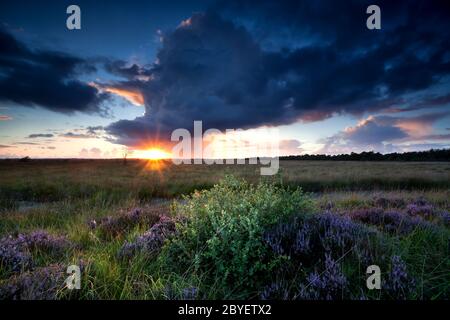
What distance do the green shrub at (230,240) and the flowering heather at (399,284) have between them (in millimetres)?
1164

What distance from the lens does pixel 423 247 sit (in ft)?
12.5

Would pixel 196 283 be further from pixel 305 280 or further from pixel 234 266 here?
pixel 305 280

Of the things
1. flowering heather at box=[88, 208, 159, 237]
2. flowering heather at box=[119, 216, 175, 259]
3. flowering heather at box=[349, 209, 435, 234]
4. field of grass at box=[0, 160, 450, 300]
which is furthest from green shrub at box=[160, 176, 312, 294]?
flowering heather at box=[349, 209, 435, 234]

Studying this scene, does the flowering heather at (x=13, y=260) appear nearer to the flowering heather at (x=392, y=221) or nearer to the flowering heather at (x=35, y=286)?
the flowering heather at (x=35, y=286)

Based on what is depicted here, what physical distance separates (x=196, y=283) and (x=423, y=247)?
10.9 ft

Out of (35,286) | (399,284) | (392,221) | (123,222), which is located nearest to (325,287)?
(399,284)

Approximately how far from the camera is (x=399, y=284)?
103 inches

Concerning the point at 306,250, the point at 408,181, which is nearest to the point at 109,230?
the point at 306,250

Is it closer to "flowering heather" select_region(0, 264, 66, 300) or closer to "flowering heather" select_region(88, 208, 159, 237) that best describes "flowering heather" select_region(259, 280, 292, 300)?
"flowering heather" select_region(0, 264, 66, 300)

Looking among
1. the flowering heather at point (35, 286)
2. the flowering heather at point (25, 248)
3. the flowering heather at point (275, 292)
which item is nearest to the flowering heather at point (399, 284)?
the flowering heather at point (275, 292)

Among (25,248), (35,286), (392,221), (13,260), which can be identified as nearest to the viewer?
(35,286)

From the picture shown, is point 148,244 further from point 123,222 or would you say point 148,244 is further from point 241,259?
point 123,222

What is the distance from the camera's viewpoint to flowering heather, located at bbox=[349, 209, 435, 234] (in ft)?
16.0

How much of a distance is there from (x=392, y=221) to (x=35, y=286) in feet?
19.9
